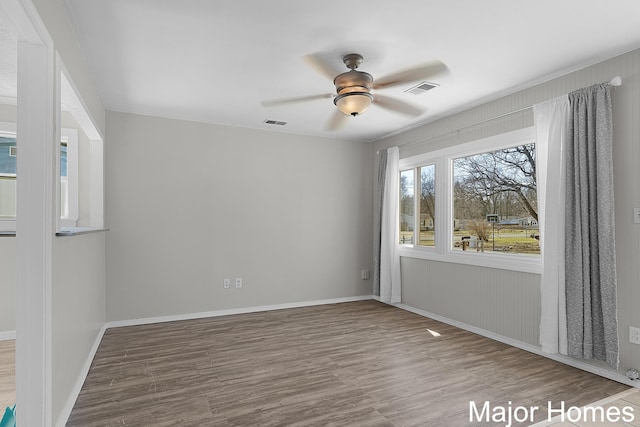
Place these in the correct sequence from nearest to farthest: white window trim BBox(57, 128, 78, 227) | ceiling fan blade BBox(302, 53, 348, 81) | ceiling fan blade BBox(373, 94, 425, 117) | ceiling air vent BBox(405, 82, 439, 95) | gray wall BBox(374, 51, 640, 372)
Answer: gray wall BBox(374, 51, 640, 372)
ceiling fan blade BBox(302, 53, 348, 81)
ceiling fan blade BBox(373, 94, 425, 117)
ceiling air vent BBox(405, 82, 439, 95)
white window trim BBox(57, 128, 78, 227)

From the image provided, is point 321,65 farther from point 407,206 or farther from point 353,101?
point 407,206

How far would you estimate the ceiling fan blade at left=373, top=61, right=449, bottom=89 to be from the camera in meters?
2.91

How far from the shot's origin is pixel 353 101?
2.75 meters

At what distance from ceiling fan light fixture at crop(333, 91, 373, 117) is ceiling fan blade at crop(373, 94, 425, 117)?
0.40 meters

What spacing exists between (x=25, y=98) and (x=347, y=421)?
2416 mm

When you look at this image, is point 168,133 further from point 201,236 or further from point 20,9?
point 20,9

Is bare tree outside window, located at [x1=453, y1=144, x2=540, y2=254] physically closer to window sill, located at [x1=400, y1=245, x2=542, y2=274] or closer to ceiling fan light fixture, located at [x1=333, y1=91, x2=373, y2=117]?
window sill, located at [x1=400, y1=245, x2=542, y2=274]

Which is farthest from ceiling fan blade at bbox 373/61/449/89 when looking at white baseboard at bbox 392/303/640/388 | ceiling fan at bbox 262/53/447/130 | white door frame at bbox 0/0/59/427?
white baseboard at bbox 392/303/640/388

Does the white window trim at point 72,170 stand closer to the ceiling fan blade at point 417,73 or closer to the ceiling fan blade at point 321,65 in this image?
the ceiling fan blade at point 321,65

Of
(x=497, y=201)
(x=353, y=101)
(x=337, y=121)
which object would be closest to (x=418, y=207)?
(x=497, y=201)

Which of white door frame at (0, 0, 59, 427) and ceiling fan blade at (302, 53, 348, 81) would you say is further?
ceiling fan blade at (302, 53, 348, 81)

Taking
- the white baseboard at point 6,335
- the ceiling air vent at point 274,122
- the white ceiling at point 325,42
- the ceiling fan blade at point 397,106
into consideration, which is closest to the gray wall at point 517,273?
the white ceiling at point 325,42

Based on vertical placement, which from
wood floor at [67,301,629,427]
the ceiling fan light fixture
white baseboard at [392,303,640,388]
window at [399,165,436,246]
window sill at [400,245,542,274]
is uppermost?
the ceiling fan light fixture

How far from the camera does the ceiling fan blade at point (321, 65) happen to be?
282 centimetres
